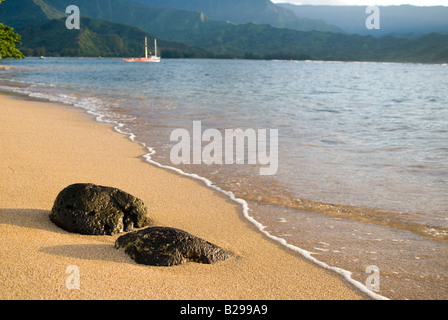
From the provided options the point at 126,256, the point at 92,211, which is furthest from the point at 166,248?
the point at 92,211

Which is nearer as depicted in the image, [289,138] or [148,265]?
[148,265]

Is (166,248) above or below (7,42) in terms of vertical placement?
below

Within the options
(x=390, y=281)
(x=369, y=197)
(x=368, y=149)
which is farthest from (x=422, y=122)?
(x=390, y=281)

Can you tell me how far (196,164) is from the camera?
923 centimetres

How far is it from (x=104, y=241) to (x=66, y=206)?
2.10 feet

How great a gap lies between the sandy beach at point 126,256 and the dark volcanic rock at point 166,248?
9 cm

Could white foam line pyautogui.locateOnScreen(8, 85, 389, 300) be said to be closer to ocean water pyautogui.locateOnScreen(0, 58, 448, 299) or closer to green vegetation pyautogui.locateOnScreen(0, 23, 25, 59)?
ocean water pyautogui.locateOnScreen(0, 58, 448, 299)

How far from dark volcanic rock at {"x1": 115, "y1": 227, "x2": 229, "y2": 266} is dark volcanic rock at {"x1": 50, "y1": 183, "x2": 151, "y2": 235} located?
18.5 inches

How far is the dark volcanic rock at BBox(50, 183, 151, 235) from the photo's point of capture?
16.0 ft

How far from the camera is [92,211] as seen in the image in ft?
16.3

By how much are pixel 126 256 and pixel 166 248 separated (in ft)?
1.37

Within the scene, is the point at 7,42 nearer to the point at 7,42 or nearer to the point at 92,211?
the point at 7,42

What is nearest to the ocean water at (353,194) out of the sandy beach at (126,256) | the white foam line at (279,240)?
the white foam line at (279,240)
